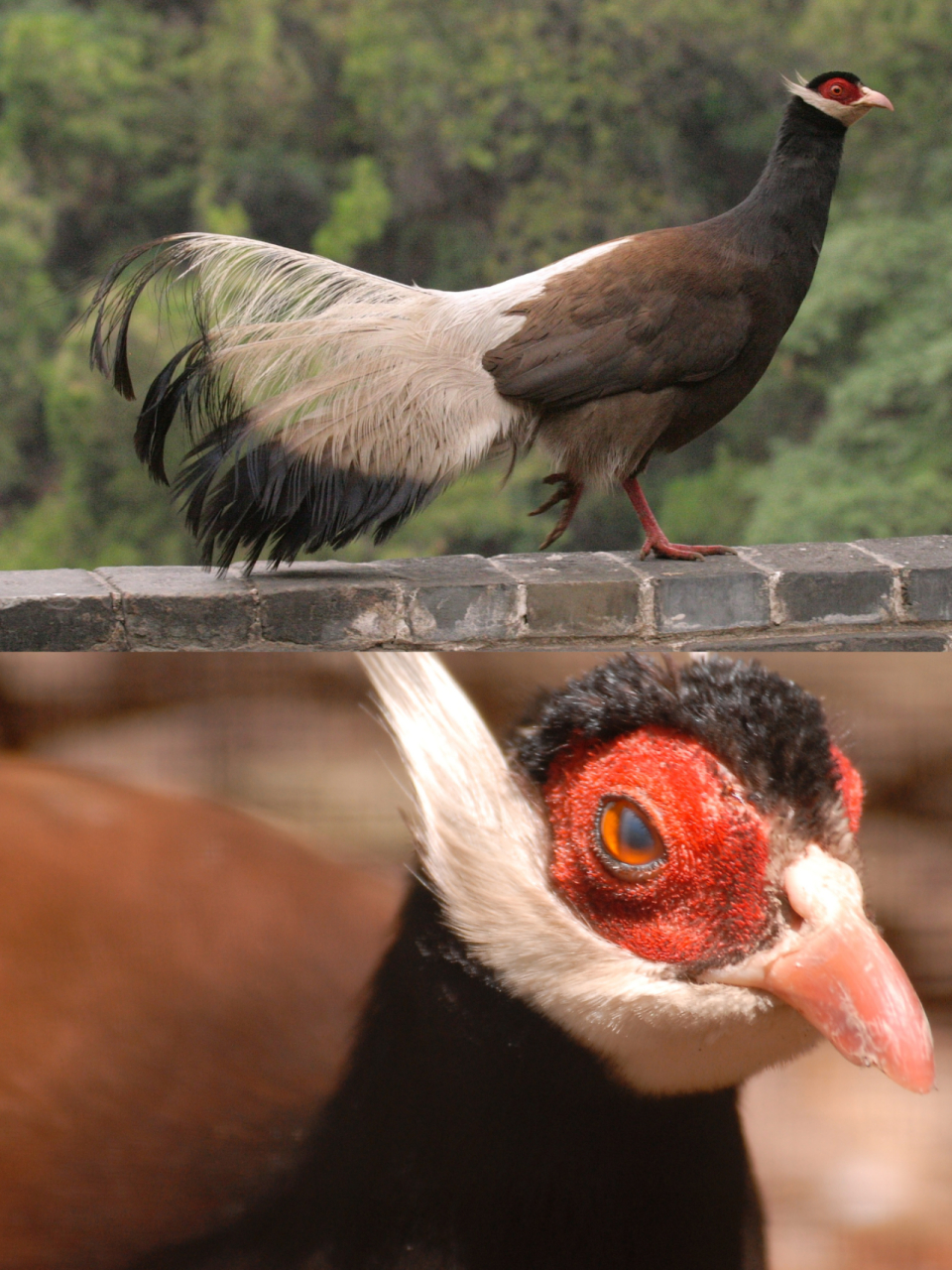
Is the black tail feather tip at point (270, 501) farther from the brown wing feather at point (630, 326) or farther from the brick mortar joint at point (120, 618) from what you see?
the brown wing feather at point (630, 326)

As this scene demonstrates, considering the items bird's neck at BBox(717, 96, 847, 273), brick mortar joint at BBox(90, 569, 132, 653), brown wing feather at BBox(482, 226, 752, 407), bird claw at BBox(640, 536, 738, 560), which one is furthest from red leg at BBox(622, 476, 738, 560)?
brick mortar joint at BBox(90, 569, 132, 653)

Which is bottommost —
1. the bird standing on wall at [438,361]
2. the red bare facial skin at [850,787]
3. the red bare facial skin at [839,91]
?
the red bare facial skin at [850,787]

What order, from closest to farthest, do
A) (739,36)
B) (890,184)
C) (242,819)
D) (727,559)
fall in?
(242,819)
(727,559)
(890,184)
(739,36)

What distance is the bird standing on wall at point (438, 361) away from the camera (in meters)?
1.87

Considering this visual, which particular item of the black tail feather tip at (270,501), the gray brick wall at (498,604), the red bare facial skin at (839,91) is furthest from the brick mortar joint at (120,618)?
the red bare facial skin at (839,91)

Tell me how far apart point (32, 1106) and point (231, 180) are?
14096 millimetres

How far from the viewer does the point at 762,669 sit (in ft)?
1.88

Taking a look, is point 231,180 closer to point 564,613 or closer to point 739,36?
point 739,36

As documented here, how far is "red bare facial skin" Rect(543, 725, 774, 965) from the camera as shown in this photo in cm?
55

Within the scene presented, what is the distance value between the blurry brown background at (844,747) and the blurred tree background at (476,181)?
9392mm

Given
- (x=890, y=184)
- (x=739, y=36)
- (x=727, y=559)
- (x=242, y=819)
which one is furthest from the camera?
(x=739, y=36)

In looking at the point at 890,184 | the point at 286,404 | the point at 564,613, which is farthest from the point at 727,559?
the point at 890,184

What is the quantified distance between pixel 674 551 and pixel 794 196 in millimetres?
692

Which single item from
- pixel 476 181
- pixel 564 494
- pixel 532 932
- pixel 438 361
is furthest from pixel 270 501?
pixel 476 181
